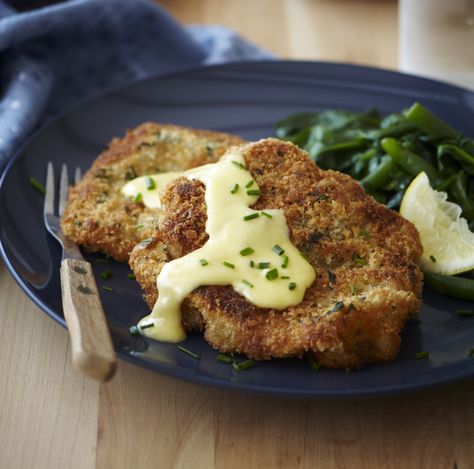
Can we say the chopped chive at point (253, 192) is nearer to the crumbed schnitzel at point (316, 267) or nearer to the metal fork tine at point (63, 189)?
the crumbed schnitzel at point (316, 267)

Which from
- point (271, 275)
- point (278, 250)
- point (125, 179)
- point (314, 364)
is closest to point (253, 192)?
point (278, 250)

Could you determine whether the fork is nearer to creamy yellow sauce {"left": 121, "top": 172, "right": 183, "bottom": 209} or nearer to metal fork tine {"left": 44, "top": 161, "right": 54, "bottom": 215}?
metal fork tine {"left": 44, "top": 161, "right": 54, "bottom": 215}

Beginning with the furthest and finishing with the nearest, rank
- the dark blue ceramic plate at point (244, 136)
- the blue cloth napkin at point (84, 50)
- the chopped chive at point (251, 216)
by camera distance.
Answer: the blue cloth napkin at point (84, 50), the chopped chive at point (251, 216), the dark blue ceramic plate at point (244, 136)

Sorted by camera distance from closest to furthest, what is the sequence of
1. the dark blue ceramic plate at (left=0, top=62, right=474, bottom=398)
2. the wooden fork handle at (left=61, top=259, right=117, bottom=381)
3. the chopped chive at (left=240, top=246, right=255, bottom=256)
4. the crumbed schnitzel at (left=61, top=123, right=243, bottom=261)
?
the wooden fork handle at (left=61, top=259, right=117, bottom=381) → the dark blue ceramic plate at (left=0, top=62, right=474, bottom=398) → the chopped chive at (left=240, top=246, right=255, bottom=256) → the crumbed schnitzel at (left=61, top=123, right=243, bottom=261)

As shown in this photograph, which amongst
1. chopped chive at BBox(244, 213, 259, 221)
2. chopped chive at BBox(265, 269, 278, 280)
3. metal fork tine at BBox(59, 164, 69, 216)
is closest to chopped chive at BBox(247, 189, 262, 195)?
chopped chive at BBox(244, 213, 259, 221)

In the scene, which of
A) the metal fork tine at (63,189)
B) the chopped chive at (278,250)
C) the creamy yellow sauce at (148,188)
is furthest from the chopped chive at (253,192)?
the metal fork tine at (63,189)
